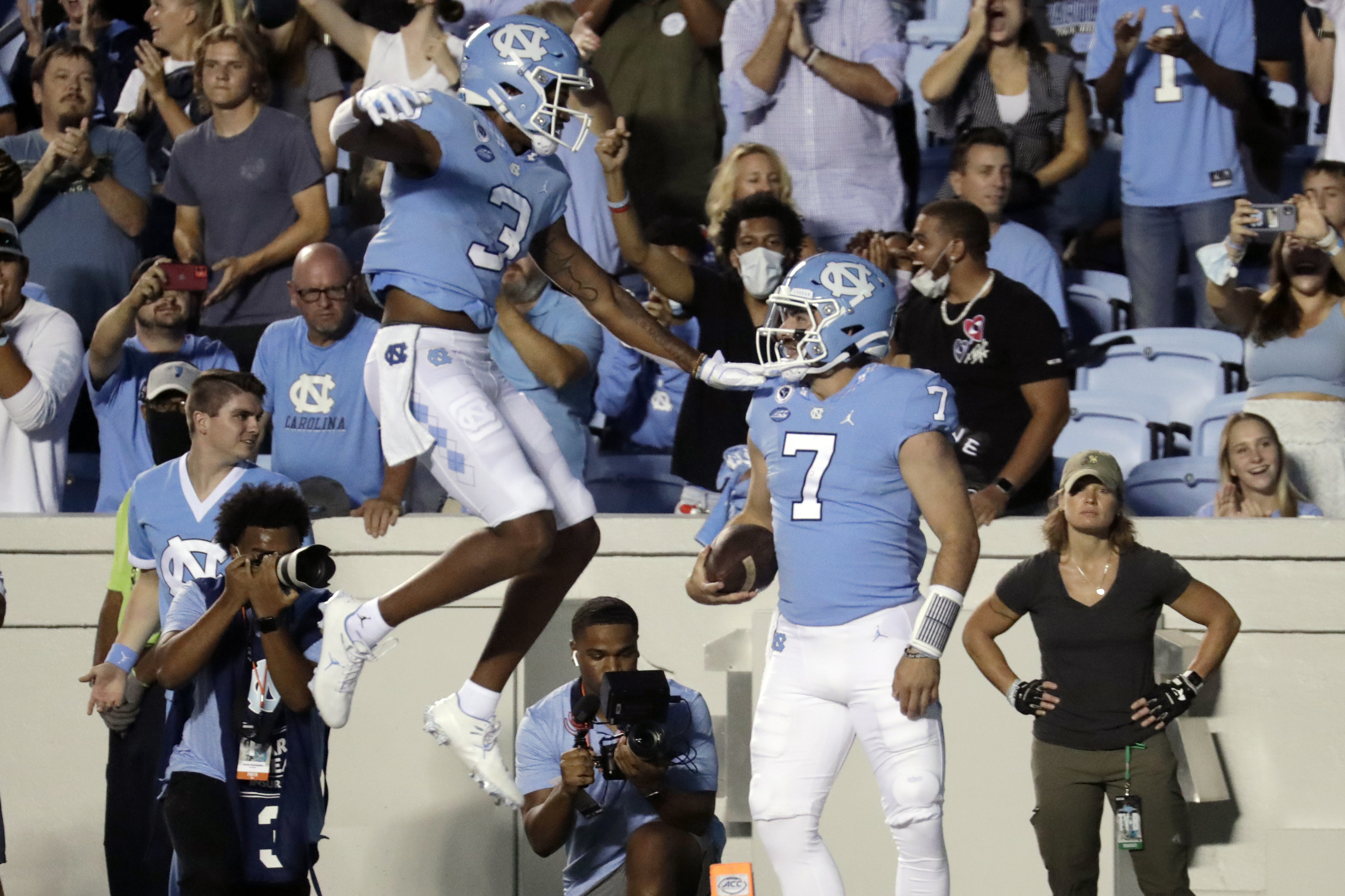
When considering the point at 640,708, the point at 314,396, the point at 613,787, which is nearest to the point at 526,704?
the point at 613,787

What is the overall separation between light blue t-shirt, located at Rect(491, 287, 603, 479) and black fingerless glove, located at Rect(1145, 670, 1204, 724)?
7.21 ft

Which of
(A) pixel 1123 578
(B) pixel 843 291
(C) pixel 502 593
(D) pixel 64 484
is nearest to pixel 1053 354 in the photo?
(A) pixel 1123 578

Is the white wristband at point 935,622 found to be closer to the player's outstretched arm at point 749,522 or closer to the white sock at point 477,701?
the player's outstretched arm at point 749,522

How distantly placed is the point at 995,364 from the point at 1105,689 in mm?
1357

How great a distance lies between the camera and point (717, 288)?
5.62 meters

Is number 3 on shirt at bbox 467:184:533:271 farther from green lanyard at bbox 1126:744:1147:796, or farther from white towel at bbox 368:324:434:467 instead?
green lanyard at bbox 1126:744:1147:796

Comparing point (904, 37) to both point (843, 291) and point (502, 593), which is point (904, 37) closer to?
point (502, 593)

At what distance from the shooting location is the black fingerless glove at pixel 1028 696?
178 inches

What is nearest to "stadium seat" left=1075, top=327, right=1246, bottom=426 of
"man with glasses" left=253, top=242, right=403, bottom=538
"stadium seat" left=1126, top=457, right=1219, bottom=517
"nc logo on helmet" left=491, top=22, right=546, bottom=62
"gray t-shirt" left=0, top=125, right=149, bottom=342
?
"stadium seat" left=1126, top=457, right=1219, bottom=517

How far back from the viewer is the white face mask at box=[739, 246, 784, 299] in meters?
5.36

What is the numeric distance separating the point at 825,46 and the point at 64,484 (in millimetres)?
3571

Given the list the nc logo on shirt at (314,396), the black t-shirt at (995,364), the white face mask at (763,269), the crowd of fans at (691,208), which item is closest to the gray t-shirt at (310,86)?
the crowd of fans at (691,208)

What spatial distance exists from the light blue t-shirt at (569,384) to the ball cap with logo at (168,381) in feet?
3.45

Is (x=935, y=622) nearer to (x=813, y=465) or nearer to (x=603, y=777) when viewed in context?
(x=813, y=465)
